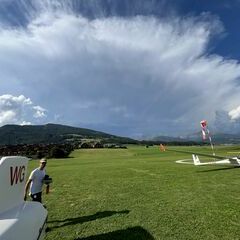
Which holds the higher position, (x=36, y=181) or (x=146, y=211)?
(x=36, y=181)

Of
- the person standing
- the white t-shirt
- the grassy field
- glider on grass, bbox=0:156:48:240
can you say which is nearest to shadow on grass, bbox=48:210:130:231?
the grassy field

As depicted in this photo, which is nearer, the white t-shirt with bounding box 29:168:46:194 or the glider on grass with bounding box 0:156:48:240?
the glider on grass with bounding box 0:156:48:240

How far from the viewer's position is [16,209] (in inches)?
271

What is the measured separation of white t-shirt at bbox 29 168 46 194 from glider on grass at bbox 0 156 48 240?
14.0 feet

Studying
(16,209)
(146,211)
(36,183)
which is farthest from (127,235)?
(16,209)

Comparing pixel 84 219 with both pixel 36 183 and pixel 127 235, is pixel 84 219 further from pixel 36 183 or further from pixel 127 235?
pixel 127 235

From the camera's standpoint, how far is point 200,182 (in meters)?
21.5

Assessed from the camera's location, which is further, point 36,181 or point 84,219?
point 84,219

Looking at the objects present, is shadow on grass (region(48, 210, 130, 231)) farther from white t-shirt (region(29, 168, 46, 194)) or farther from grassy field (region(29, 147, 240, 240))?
white t-shirt (region(29, 168, 46, 194))

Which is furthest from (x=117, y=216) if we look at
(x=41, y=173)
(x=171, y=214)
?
(x=41, y=173)

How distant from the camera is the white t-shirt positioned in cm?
1200

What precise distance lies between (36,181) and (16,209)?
5.34m

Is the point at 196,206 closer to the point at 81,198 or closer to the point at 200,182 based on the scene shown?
the point at 81,198

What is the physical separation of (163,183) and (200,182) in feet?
7.41
